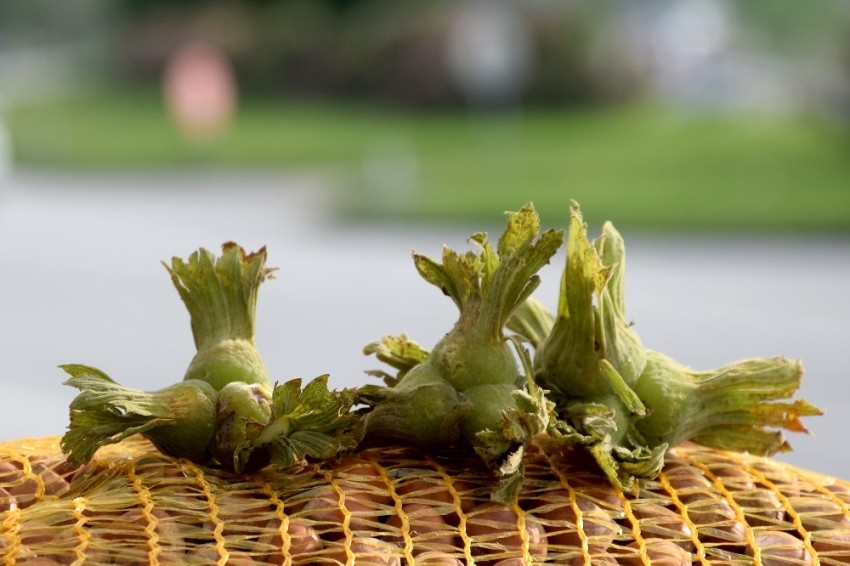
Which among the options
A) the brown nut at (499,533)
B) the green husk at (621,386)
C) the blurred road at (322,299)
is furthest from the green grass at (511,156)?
the brown nut at (499,533)

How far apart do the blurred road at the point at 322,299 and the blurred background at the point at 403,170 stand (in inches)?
1.6

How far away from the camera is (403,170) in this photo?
19641 millimetres

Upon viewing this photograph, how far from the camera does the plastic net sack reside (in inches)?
46.4

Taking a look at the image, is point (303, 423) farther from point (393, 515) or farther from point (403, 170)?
point (403, 170)

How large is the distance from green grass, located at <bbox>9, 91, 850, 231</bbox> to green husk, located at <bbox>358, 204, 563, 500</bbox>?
40.9 feet

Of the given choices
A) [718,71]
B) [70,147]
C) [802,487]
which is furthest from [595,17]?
[802,487]

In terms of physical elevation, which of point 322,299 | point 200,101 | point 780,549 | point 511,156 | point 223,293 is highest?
point 200,101

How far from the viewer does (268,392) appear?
133 centimetres

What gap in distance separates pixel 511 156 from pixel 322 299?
1135 centimetres

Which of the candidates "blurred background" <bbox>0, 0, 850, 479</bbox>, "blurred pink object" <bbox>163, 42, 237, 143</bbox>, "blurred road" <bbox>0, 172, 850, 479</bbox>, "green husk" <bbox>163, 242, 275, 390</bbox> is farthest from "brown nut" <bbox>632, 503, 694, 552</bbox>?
"blurred pink object" <bbox>163, 42, 237, 143</bbox>

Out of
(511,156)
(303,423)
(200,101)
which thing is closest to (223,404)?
(303,423)

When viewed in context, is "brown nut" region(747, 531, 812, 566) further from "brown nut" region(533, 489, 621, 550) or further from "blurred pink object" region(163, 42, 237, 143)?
"blurred pink object" region(163, 42, 237, 143)

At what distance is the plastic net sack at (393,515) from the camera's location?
118 centimetres

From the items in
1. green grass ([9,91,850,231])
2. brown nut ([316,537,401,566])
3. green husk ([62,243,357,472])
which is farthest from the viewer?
green grass ([9,91,850,231])
